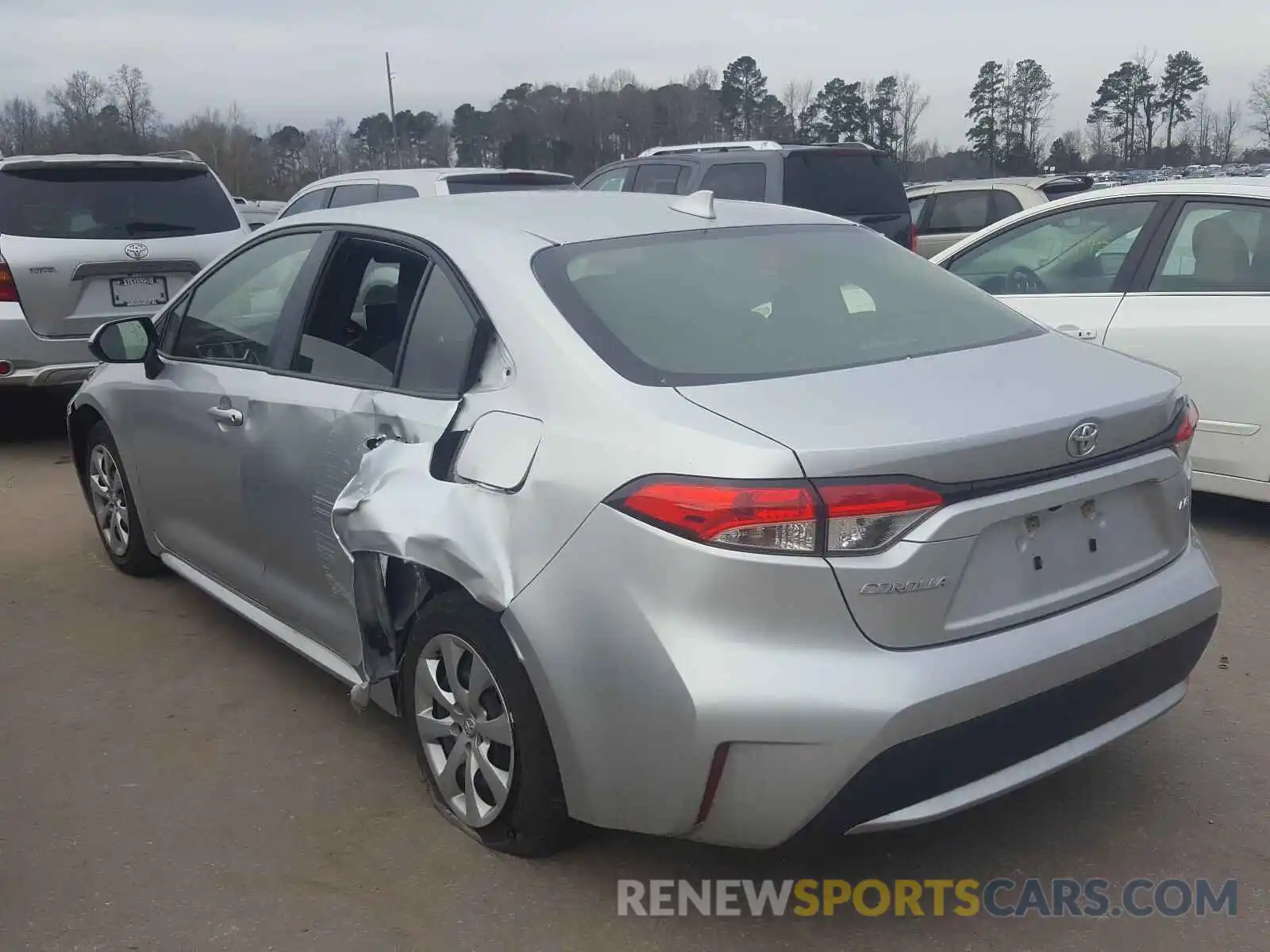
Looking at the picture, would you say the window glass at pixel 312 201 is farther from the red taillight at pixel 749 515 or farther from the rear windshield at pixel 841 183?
the red taillight at pixel 749 515

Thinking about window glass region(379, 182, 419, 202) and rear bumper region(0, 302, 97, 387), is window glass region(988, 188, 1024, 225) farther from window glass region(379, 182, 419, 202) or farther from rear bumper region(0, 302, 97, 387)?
rear bumper region(0, 302, 97, 387)

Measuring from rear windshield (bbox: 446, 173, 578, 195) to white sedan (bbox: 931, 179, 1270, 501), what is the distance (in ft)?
14.0

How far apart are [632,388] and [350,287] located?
1.36 meters

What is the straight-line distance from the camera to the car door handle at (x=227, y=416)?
388cm

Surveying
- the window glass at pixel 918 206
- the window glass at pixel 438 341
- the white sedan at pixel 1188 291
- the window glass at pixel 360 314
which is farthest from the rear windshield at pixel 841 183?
the window glass at pixel 438 341

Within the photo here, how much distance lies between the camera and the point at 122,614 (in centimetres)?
486

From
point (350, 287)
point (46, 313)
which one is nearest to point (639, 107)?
point (46, 313)

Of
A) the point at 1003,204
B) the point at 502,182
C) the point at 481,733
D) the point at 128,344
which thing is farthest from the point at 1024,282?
the point at 1003,204

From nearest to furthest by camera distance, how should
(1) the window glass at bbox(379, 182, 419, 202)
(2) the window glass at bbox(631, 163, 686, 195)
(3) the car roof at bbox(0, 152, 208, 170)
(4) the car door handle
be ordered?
(4) the car door handle < (3) the car roof at bbox(0, 152, 208, 170) < (1) the window glass at bbox(379, 182, 419, 202) < (2) the window glass at bbox(631, 163, 686, 195)

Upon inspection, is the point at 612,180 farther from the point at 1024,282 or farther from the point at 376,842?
the point at 376,842

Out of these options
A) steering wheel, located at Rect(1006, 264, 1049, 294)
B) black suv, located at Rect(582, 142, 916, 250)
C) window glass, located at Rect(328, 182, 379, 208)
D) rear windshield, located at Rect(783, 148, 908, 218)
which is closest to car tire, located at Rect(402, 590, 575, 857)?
steering wheel, located at Rect(1006, 264, 1049, 294)

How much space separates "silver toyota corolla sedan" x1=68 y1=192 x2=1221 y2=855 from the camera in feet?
7.88

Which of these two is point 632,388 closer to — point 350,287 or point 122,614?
point 350,287

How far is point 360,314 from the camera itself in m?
3.58
